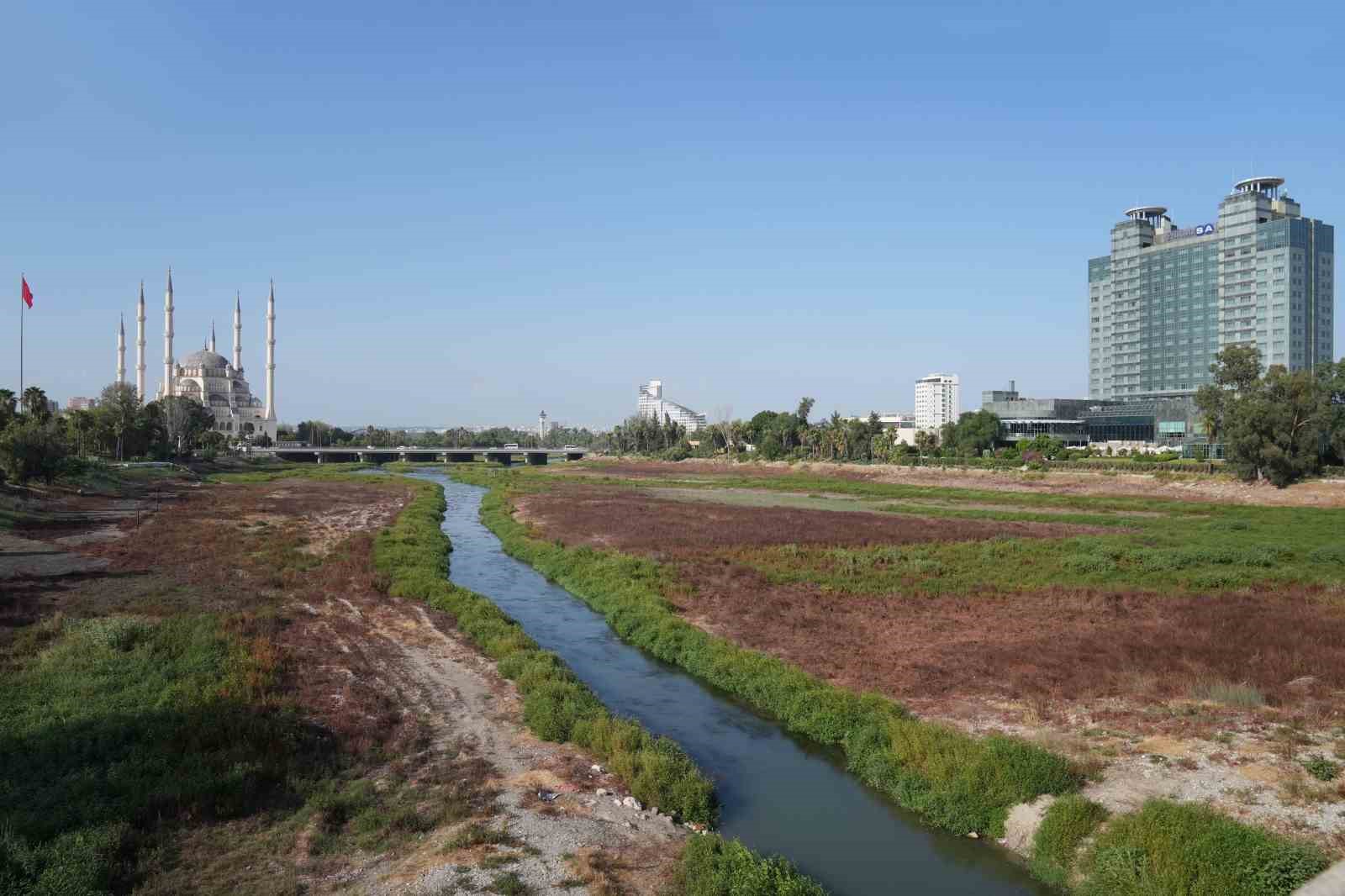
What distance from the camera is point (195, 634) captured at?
23891 millimetres

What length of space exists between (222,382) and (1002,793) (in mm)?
197891

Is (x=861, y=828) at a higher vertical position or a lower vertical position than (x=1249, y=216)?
lower

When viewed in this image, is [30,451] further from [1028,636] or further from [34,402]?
[1028,636]

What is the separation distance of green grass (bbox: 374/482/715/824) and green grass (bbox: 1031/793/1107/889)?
5387 millimetres

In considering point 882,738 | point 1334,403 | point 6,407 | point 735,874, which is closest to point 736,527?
point 882,738

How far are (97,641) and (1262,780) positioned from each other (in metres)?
26.0

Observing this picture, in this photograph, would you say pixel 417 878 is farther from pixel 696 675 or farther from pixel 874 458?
pixel 874 458

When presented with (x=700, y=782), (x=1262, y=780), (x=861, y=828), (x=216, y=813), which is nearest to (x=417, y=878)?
(x=216, y=813)

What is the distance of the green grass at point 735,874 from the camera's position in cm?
1198

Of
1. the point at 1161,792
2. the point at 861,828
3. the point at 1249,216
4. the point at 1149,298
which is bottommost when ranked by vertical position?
the point at 861,828

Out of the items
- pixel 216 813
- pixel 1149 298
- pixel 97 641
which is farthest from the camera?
pixel 1149 298

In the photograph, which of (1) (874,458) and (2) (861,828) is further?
(1) (874,458)

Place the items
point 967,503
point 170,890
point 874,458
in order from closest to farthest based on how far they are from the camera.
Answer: point 170,890 → point 967,503 → point 874,458

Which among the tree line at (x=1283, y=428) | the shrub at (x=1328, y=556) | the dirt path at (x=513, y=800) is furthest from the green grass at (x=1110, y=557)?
the dirt path at (x=513, y=800)
